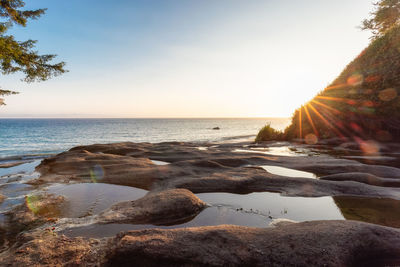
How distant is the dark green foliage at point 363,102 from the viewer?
51.5ft

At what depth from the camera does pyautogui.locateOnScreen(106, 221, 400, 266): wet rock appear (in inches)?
97.3

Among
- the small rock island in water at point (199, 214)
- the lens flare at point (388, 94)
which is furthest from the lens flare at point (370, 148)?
the lens flare at point (388, 94)

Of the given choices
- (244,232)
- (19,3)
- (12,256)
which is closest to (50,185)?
(12,256)

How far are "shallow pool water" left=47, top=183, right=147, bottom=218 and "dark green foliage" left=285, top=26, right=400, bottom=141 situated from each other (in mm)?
18060

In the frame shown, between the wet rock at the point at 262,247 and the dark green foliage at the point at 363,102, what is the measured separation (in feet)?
54.8

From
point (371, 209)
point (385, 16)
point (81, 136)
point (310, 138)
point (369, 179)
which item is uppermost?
point (385, 16)

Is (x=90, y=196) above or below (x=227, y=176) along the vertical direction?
below

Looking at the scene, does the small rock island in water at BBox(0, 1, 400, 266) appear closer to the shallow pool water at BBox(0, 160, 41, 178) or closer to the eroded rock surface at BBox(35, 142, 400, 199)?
the eroded rock surface at BBox(35, 142, 400, 199)

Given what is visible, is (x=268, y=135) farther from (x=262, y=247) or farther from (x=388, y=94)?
(x=262, y=247)

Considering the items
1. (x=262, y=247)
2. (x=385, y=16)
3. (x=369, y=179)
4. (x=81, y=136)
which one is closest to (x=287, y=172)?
(x=369, y=179)

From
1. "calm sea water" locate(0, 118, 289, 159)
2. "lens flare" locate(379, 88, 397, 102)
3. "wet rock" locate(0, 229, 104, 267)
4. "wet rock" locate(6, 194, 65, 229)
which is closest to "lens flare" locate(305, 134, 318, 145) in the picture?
"lens flare" locate(379, 88, 397, 102)

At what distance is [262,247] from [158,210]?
2235mm

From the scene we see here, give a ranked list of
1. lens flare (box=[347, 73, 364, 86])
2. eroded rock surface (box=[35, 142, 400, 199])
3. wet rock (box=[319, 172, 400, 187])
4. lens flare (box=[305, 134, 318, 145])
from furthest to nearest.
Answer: lens flare (box=[347, 73, 364, 86]) < lens flare (box=[305, 134, 318, 145]) < wet rock (box=[319, 172, 400, 187]) < eroded rock surface (box=[35, 142, 400, 199])

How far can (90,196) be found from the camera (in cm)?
565
